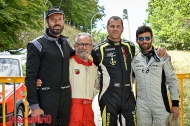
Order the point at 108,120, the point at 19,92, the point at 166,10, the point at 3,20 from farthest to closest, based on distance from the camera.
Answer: the point at 166,10, the point at 3,20, the point at 19,92, the point at 108,120

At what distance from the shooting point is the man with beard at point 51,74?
3.66 meters

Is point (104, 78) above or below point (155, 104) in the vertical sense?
above

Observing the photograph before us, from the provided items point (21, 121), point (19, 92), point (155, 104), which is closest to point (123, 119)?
point (155, 104)

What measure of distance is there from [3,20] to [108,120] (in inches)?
400

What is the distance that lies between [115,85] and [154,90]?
1.81 ft

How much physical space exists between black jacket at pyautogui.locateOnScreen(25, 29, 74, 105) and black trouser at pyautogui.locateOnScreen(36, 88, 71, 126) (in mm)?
100

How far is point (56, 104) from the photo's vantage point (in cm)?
380

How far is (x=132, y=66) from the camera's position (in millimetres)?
4324

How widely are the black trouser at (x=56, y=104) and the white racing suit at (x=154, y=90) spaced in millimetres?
1047

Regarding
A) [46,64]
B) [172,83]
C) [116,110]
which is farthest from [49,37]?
[172,83]

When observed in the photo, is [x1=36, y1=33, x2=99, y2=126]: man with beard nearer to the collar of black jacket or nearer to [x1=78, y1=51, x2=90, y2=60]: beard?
[x1=78, y1=51, x2=90, y2=60]: beard

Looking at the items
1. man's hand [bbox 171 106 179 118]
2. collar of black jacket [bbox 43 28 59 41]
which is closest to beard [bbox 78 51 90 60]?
collar of black jacket [bbox 43 28 59 41]

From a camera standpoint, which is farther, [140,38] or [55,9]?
[140,38]

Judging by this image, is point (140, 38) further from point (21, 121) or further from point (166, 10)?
point (166, 10)
